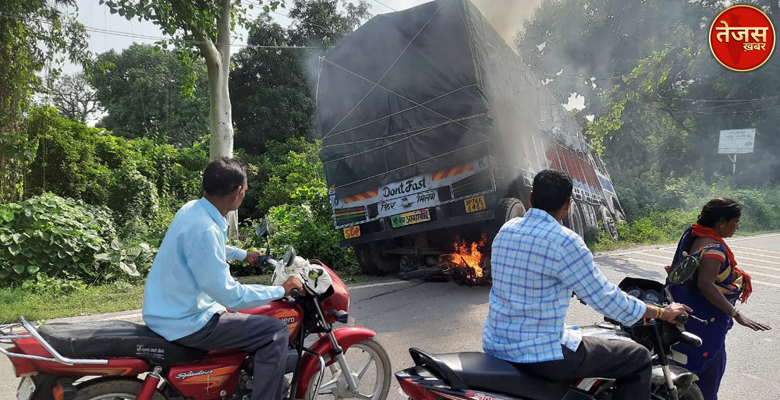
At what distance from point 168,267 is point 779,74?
35.6 metres

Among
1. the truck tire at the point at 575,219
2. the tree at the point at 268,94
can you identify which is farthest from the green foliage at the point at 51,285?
the tree at the point at 268,94

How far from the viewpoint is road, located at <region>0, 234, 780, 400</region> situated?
411 centimetres

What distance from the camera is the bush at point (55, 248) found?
7.09 m

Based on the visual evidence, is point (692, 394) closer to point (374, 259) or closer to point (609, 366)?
point (609, 366)

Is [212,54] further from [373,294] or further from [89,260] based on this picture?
[373,294]

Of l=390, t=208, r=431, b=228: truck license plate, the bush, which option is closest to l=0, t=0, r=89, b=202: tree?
the bush

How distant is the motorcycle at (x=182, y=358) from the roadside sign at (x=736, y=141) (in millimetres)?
33854

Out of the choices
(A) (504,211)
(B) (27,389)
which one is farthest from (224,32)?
(B) (27,389)

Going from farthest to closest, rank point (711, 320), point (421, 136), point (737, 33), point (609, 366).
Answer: point (737, 33)
point (421, 136)
point (711, 320)
point (609, 366)

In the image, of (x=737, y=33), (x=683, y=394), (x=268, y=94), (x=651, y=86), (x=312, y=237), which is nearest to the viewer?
(x=683, y=394)

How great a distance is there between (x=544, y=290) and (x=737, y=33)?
60.3 ft

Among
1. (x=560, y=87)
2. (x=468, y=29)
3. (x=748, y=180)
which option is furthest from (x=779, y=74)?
(x=468, y=29)

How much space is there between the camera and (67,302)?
21.0 feet

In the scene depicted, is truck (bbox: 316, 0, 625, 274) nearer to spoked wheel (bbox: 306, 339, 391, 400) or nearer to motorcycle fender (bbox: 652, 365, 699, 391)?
spoked wheel (bbox: 306, 339, 391, 400)
